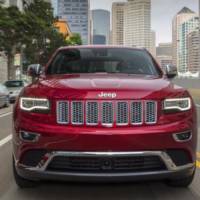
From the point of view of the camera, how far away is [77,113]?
5.27 meters

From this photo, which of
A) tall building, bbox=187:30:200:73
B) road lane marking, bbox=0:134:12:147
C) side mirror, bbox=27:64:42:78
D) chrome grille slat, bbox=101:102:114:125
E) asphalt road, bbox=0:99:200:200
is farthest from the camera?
tall building, bbox=187:30:200:73

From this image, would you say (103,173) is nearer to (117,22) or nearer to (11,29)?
(11,29)

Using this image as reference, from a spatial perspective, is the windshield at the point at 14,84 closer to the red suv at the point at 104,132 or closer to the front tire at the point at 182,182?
the front tire at the point at 182,182

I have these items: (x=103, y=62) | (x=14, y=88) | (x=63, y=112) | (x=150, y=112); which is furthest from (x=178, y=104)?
(x=14, y=88)

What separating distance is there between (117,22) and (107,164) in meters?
151

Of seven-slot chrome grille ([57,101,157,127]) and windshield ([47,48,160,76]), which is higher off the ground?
windshield ([47,48,160,76])

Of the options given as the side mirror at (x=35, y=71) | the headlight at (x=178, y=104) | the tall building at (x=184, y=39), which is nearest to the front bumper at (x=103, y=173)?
the headlight at (x=178, y=104)

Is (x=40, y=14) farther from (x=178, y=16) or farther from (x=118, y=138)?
(x=118, y=138)

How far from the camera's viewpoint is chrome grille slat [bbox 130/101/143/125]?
5262 mm

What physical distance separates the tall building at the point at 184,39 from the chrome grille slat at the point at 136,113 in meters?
76.8

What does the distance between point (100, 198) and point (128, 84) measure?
4.03 ft

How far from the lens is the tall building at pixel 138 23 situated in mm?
114938

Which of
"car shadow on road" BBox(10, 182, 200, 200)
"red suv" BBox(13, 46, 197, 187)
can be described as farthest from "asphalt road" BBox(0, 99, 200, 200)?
"red suv" BBox(13, 46, 197, 187)

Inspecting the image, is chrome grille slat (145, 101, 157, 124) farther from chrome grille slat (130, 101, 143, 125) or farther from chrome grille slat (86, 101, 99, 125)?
chrome grille slat (86, 101, 99, 125)
